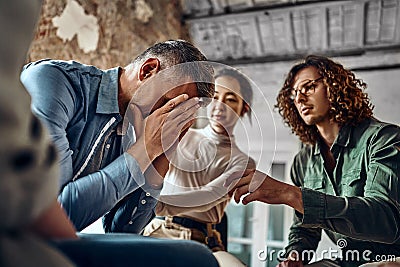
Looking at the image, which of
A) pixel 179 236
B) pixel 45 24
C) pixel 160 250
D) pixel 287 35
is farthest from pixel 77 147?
pixel 287 35

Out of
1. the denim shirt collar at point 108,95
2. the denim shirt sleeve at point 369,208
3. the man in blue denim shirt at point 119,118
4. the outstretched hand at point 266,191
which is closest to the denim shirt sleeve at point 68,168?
the man in blue denim shirt at point 119,118

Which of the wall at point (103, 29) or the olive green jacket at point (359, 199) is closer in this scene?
the olive green jacket at point (359, 199)

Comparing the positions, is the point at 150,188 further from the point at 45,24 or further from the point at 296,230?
the point at 45,24

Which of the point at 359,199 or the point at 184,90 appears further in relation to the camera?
the point at 359,199

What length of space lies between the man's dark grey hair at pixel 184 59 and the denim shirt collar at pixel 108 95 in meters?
0.09

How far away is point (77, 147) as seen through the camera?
105cm

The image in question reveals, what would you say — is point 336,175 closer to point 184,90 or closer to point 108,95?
point 184,90

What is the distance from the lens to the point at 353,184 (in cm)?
154

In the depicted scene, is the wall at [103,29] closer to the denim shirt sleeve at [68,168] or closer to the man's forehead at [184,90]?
the man's forehead at [184,90]

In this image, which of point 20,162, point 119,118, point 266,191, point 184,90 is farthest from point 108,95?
point 20,162

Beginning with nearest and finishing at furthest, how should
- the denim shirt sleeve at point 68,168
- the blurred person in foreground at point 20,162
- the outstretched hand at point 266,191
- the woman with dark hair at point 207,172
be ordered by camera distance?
the blurred person in foreground at point 20,162 → the denim shirt sleeve at point 68,168 → the outstretched hand at point 266,191 → the woman with dark hair at point 207,172

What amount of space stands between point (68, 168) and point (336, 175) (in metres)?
1.00

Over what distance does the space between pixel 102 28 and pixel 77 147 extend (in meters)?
1.47

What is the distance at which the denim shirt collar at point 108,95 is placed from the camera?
1.08 metres
